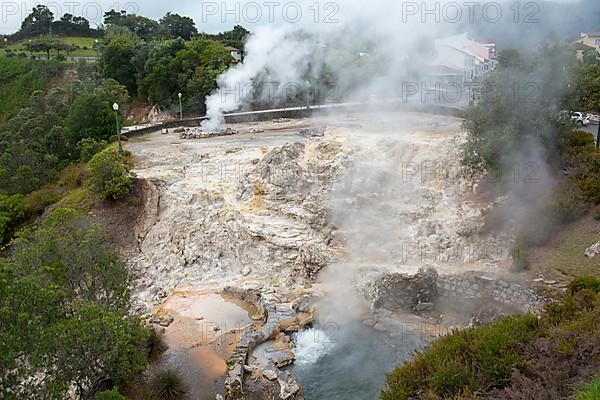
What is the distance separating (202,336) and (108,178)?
7936 millimetres

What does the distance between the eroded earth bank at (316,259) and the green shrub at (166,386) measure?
27 centimetres

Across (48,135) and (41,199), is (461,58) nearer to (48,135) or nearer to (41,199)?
(41,199)

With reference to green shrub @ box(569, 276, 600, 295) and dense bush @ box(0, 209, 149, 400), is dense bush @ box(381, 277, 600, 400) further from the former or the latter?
dense bush @ box(0, 209, 149, 400)

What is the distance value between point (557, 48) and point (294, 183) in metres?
8.89

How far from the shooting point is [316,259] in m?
15.6

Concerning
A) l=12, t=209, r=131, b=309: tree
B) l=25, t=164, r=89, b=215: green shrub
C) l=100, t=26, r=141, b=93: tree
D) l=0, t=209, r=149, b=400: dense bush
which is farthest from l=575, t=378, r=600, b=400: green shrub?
l=100, t=26, r=141, b=93: tree

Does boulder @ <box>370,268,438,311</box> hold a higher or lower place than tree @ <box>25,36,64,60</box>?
lower

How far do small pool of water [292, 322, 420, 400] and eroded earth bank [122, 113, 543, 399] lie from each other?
0.04 m

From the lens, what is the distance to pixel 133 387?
11.1m

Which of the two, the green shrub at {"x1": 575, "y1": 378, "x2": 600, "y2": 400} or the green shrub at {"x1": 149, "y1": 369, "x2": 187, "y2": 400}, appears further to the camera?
the green shrub at {"x1": 149, "y1": 369, "x2": 187, "y2": 400}

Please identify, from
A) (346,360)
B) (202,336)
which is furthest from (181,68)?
(346,360)

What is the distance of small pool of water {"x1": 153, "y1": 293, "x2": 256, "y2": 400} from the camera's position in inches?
450

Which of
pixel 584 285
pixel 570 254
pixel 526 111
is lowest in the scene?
pixel 570 254

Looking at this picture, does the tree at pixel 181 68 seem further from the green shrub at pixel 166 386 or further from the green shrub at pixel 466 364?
the green shrub at pixel 466 364
